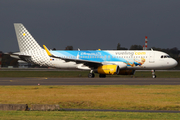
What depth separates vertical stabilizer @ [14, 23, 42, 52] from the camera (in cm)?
4591

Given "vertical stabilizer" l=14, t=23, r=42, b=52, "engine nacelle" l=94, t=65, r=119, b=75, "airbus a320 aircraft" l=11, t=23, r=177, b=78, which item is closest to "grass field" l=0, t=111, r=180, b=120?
"engine nacelle" l=94, t=65, r=119, b=75

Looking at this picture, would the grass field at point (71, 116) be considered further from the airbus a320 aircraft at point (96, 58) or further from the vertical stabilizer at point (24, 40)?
the vertical stabilizer at point (24, 40)

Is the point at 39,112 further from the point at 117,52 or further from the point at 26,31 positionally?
the point at 26,31

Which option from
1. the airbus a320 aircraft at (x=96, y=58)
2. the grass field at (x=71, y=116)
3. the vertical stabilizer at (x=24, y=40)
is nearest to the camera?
the grass field at (x=71, y=116)

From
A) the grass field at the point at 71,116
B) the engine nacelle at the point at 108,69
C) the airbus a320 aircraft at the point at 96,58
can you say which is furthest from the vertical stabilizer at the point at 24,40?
the grass field at the point at 71,116

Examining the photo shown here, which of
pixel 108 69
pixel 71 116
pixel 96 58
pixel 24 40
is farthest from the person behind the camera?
pixel 24 40

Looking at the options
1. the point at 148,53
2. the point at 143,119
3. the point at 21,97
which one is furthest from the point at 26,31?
the point at 143,119

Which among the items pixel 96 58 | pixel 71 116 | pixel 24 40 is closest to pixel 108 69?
pixel 96 58

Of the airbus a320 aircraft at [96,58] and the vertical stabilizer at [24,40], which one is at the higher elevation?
the vertical stabilizer at [24,40]

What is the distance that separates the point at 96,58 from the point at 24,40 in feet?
39.1

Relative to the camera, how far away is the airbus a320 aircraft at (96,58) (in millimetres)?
41000

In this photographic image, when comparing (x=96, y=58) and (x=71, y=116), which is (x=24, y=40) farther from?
(x=71, y=116)

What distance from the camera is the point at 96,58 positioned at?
42844 mm

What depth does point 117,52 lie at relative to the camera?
139 feet
